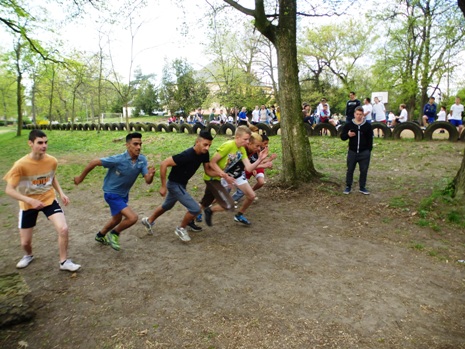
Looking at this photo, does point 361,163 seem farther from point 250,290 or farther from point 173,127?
point 173,127

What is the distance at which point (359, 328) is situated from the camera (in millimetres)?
3092

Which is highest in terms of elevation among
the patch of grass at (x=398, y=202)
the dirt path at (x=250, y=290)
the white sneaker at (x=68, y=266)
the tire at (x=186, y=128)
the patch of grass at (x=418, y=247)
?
the tire at (x=186, y=128)

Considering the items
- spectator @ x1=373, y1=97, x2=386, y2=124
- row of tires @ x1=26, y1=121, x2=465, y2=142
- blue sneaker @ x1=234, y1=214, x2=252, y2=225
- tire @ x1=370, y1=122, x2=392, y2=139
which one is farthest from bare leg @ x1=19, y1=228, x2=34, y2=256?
spectator @ x1=373, y1=97, x2=386, y2=124

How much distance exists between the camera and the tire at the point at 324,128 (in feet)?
47.8

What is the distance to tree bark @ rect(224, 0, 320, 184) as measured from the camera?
745cm

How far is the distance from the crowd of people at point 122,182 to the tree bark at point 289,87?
65.5 inches

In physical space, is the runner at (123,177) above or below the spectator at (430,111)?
below

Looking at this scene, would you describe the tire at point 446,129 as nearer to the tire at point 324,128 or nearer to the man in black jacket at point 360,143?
the tire at point 324,128

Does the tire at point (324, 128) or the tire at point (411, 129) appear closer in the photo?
the tire at point (411, 129)

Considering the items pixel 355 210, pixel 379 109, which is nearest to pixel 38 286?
pixel 355 210

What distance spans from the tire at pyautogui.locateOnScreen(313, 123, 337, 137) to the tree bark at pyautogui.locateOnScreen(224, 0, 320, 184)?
731 centimetres

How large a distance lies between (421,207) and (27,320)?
6412mm

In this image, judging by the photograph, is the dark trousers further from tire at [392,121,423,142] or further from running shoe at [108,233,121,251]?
tire at [392,121,423,142]

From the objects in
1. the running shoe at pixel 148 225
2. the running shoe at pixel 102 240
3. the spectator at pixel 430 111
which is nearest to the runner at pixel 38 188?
the running shoe at pixel 102 240
